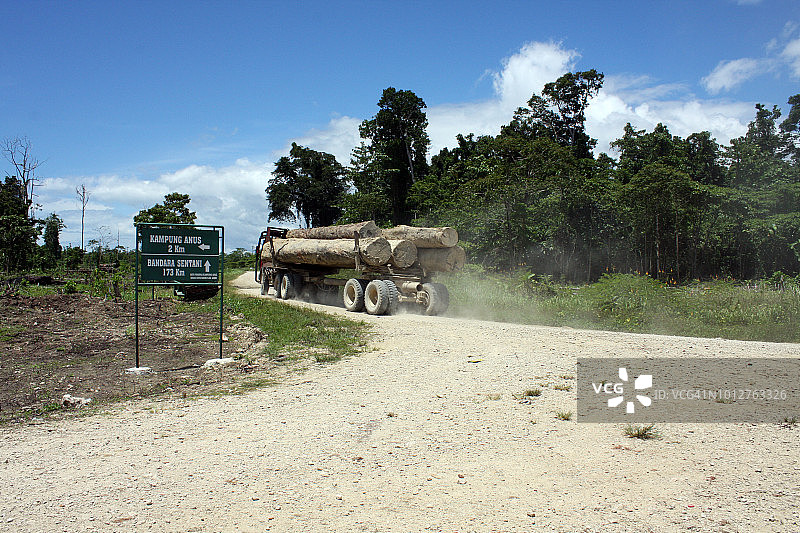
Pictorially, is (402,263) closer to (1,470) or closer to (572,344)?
(572,344)

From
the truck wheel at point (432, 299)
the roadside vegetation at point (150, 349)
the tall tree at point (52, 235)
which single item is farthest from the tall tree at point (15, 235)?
the truck wheel at point (432, 299)

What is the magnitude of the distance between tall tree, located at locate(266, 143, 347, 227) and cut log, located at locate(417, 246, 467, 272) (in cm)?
4444

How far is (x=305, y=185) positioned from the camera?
194 feet

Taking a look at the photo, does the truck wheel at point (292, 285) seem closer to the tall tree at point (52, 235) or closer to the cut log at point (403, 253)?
the cut log at point (403, 253)

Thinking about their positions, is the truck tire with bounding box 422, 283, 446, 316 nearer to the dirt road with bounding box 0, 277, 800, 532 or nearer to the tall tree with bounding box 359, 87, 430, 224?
the dirt road with bounding box 0, 277, 800, 532

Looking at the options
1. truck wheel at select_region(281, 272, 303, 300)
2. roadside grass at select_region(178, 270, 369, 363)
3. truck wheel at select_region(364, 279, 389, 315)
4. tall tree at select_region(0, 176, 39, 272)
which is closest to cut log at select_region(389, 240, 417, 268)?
truck wheel at select_region(364, 279, 389, 315)

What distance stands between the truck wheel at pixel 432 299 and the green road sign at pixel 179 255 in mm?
6611

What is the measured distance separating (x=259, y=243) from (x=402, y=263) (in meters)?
10.1

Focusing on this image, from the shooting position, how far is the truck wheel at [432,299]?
1417cm

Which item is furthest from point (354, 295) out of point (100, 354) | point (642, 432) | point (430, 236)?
point (642, 432)

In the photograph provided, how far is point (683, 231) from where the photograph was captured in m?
30.0

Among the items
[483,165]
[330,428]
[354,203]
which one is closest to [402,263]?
[330,428]

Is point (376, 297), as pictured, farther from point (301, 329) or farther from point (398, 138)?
point (398, 138)

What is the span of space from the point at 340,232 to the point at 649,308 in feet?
28.8
